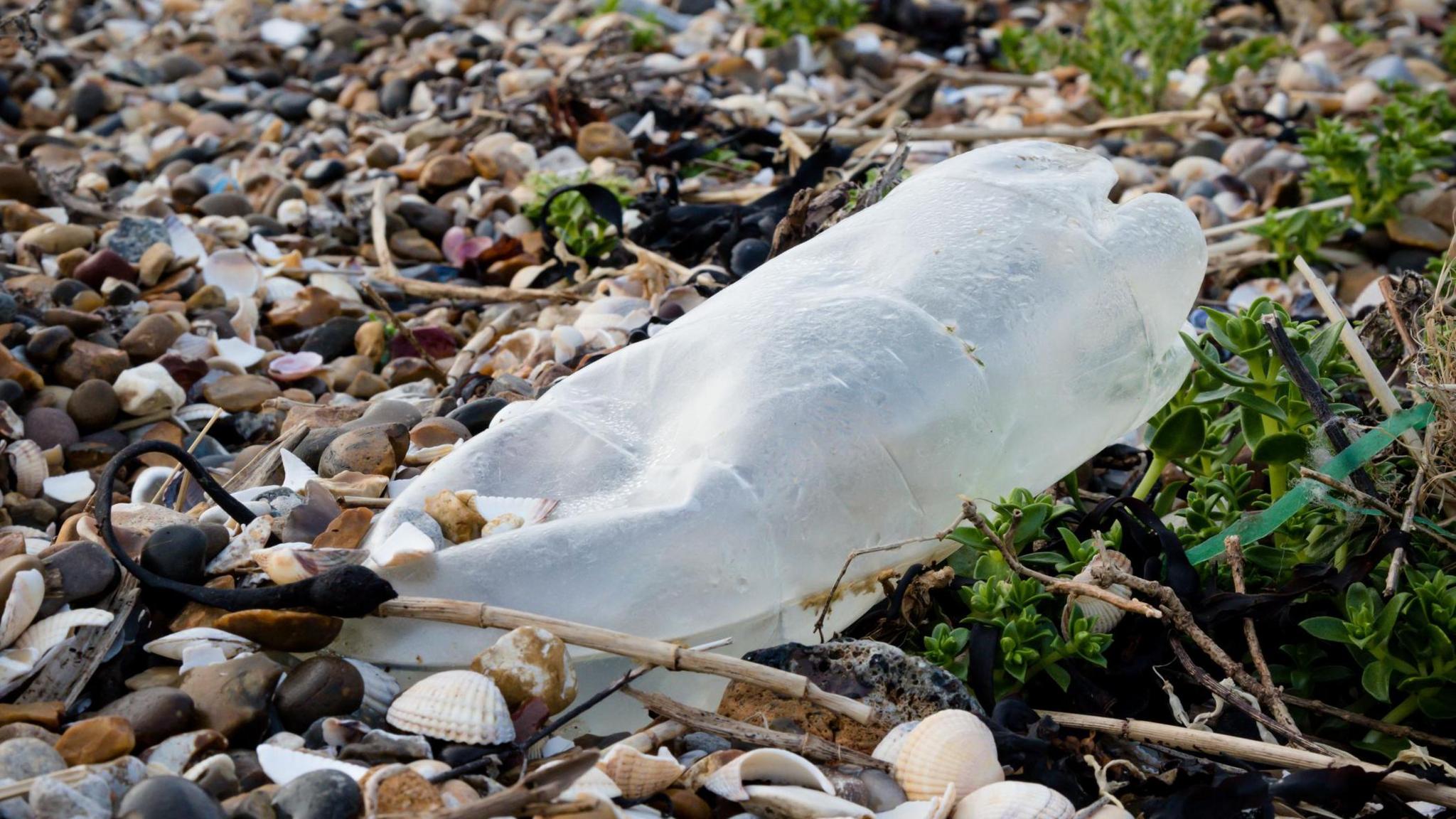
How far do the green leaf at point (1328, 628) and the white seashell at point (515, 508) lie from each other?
111 cm

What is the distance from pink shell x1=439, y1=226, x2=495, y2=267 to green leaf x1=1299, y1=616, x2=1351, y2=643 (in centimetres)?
276

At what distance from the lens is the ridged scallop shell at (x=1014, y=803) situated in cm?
157

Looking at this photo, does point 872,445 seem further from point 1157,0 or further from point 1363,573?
point 1157,0

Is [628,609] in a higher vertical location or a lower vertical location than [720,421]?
lower

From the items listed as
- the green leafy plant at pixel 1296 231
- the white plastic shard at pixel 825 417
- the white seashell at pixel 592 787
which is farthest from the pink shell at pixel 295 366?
the green leafy plant at pixel 1296 231

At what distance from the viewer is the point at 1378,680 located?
1.87 metres

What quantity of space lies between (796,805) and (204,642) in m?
0.82

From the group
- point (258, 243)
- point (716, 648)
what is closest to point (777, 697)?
point (716, 648)

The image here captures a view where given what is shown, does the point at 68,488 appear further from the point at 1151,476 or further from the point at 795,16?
the point at 795,16

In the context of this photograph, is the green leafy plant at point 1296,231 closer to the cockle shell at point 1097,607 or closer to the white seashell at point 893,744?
the cockle shell at point 1097,607

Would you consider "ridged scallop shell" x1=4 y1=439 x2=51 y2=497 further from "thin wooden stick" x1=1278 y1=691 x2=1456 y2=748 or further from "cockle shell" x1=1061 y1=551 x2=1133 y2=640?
"thin wooden stick" x1=1278 y1=691 x2=1456 y2=748

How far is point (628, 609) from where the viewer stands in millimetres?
1840

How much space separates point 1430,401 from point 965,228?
2.56 ft

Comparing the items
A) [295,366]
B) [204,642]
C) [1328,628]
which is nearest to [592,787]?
[204,642]
